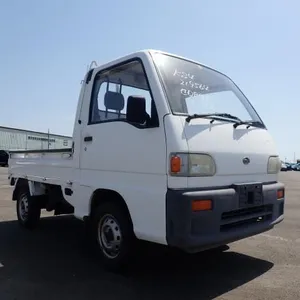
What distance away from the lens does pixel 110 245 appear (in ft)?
14.5

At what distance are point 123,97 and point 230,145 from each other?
5.15 ft

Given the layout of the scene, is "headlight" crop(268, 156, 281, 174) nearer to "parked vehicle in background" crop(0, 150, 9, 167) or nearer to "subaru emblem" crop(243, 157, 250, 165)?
"subaru emblem" crop(243, 157, 250, 165)

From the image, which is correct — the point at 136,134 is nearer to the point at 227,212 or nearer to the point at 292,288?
the point at 227,212

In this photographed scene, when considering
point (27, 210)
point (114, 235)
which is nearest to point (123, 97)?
point (114, 235)

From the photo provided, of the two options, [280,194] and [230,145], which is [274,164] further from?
[230,145]

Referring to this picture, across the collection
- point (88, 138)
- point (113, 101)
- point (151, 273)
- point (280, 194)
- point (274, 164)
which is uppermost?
point (113, 101)

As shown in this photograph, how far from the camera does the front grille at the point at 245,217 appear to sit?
3826 millimetres

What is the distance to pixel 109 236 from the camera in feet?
14.5

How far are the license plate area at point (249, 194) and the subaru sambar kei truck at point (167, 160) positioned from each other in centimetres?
1

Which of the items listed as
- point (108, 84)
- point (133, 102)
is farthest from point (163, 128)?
point (108, 84)

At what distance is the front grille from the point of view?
12.6ft

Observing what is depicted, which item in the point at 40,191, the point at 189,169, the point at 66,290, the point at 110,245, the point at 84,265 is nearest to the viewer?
the point at 189,169

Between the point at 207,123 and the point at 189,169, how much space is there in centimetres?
63

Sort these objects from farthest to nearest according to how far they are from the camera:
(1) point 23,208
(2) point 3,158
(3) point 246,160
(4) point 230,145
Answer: (2) point 3,158
(1) point 23,208
(3) point 246,160
(4) point 230,145
